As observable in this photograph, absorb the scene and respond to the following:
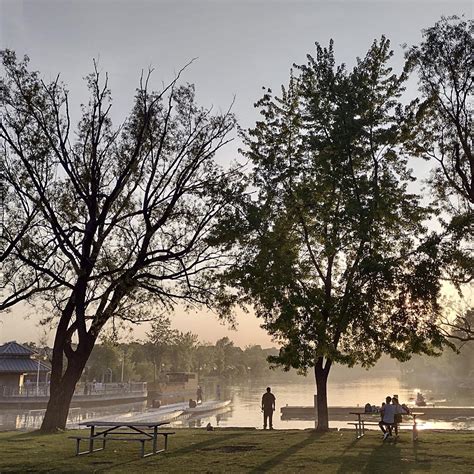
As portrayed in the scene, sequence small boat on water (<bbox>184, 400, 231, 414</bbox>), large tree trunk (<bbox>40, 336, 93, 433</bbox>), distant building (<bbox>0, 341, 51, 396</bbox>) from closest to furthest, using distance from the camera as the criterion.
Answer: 1. large tree trunk (<bbox>40, 336, 93, 433</bbox>)
2. small boat on water (<bbox>184, 400, 231, 414</bbox>)
3. distant building (<bbox>0, 341, 51, 396</bbox>)

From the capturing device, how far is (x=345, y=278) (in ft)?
62.9

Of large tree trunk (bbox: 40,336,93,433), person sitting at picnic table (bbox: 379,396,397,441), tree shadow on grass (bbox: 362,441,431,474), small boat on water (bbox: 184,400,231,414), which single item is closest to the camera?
tree shadow on grass (bbox: 362,441,431,474)

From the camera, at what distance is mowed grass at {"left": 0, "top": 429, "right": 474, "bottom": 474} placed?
36.1 feet

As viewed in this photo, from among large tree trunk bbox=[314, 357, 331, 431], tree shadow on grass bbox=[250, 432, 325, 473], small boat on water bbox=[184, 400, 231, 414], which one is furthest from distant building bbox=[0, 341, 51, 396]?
tree shadow on grass bbox=[250, 432, 325, 473]

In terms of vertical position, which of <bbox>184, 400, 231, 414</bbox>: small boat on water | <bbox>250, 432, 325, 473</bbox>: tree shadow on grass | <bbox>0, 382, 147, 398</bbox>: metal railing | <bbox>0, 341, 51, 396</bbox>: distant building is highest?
<bbox>0, 341, 51, 396</bbox>: distant building

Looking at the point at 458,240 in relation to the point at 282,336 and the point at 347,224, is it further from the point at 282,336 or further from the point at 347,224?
the point at 282,336

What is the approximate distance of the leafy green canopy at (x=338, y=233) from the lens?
57.9ft

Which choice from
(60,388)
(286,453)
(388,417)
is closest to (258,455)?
(286,453)

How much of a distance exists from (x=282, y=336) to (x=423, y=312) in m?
5.11

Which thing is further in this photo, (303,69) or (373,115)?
(303,69)

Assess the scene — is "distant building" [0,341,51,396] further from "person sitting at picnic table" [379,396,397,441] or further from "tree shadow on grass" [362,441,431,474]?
"tree shadow on grass" [362,441,431,474]

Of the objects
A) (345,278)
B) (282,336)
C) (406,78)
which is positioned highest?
(406,78)

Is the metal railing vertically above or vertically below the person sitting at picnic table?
below

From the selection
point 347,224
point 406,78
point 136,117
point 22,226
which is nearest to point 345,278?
point 347,224
